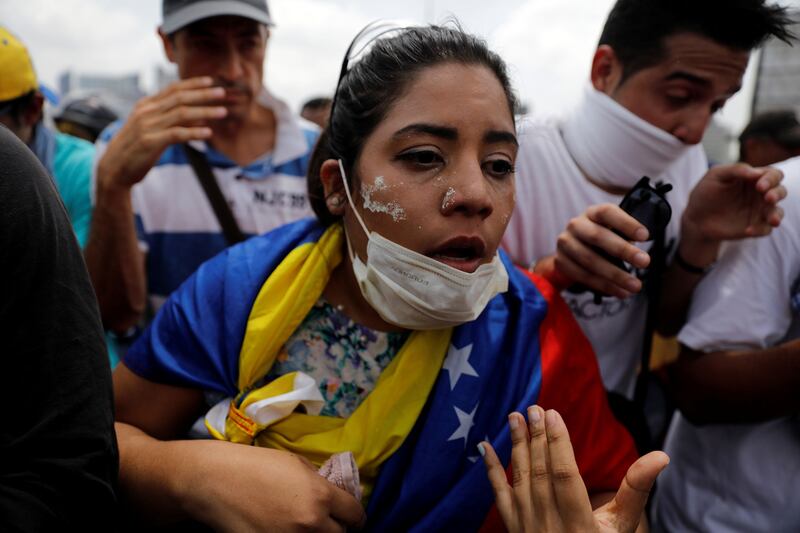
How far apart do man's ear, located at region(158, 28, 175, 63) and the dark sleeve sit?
1.56 meters

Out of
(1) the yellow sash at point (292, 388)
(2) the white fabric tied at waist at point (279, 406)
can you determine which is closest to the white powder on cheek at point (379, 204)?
(1) the yellow sash at point (292, 388)

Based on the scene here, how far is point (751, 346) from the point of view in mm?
1765

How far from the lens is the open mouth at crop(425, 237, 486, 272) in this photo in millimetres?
1424

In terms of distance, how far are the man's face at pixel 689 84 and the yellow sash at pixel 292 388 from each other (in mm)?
1017

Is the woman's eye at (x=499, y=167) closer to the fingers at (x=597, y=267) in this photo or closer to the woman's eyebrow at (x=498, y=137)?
the woman's eyebrow at (x=498, y=137)

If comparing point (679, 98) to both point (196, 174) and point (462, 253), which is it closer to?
point (462, 253)

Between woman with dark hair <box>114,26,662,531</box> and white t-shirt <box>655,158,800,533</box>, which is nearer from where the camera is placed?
woman with dark hair <box>114,26,662,531</box>

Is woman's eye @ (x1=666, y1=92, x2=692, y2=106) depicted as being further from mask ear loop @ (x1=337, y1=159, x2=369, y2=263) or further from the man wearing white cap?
the man wearing white cap

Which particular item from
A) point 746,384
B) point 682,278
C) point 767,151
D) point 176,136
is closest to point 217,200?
point 176,136

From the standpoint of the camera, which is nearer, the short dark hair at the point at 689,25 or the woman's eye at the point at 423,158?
the woman's eye at the point at 423,158

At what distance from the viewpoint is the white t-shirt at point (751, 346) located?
1736mm

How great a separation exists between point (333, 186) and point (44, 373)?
85 cm

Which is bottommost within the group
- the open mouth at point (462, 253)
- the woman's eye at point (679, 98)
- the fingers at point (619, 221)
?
the open mouth at point (462, 253)

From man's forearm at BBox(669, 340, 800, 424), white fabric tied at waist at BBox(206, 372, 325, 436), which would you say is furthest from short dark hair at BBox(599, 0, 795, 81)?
white fabric tied at waist at BBox(206, 372, 325, 436)
